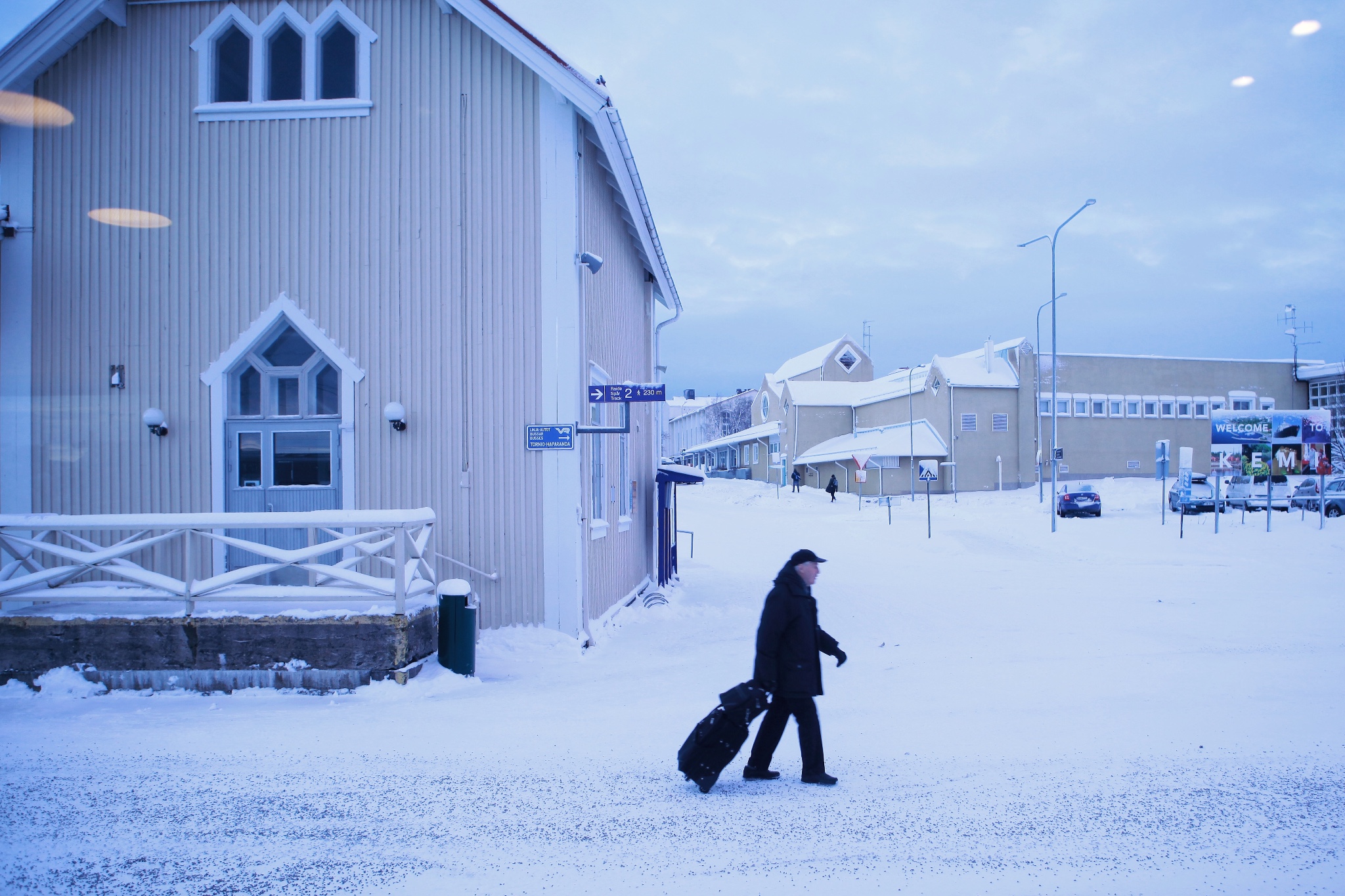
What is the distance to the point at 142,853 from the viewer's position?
13.7 ft

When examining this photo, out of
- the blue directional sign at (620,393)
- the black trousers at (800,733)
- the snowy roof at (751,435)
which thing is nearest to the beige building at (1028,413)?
the snowy roof at (751,435)

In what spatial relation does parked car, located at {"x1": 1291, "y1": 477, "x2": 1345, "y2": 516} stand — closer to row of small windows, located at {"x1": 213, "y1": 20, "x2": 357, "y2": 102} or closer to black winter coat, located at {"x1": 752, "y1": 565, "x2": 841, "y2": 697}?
black winter coat, located at {"x1": 752, "y1": 565, "x2": 841, "y2": 697}

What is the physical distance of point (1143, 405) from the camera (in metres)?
47.7

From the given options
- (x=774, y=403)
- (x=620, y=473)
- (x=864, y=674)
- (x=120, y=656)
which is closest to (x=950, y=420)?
(x=774, y=403)

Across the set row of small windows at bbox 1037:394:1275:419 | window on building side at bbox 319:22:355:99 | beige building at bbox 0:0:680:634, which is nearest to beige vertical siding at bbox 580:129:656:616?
beige building at bbox 0:0:680:634

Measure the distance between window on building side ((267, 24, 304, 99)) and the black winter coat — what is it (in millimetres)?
8093

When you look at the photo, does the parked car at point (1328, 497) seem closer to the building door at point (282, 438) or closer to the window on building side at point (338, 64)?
the building door at point (282, 438)

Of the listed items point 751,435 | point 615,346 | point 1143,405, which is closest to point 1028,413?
point 1143,405

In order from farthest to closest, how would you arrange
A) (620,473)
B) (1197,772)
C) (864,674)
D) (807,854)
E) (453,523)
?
(620,473) → (453,523) → (864,674) → (1197,772) → (807,854)

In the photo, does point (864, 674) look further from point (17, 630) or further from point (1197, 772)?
point (17, 630)

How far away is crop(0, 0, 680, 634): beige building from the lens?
361 inches

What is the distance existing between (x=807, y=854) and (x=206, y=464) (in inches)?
311

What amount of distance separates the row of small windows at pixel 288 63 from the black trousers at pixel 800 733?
8126 millimetres

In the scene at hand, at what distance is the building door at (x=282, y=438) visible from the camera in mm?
Answer: 9312
